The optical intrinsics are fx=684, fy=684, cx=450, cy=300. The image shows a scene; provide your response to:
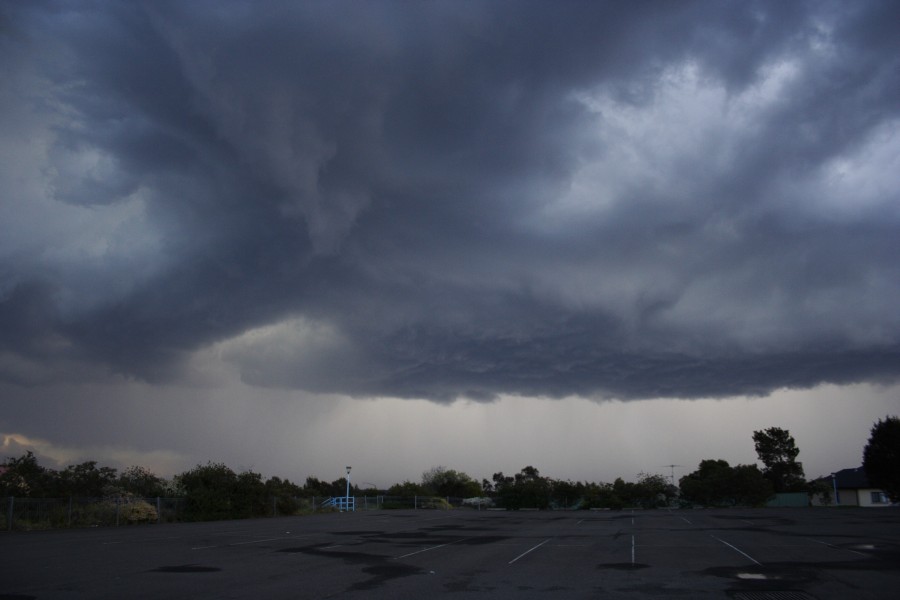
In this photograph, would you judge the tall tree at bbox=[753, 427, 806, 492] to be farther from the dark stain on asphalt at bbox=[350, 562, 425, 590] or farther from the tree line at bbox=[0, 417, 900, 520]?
the dark stain on asphalt at bbox=[350, 562, 425, 590]

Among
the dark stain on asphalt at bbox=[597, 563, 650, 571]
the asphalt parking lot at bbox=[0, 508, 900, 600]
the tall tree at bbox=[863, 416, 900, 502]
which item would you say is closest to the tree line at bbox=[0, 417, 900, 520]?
the tall tree at bbox=[863, 416, 900, 502]

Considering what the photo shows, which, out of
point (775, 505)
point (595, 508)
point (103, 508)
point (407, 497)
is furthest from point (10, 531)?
point (775, 505)

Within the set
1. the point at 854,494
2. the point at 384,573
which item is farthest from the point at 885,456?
the point at 384,573

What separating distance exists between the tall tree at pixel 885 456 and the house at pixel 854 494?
1144 centimetres

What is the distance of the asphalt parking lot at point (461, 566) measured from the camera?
1462 cm

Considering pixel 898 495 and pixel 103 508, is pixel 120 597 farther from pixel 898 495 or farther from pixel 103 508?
pixel 898 495

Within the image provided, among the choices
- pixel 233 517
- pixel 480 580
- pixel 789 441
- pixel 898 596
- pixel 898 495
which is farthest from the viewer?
pixel 789 441

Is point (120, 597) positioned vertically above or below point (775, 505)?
above

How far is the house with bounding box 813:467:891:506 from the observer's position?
3478 inches

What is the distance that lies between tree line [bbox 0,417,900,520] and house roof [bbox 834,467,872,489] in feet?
10.8

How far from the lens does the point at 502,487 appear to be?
92.1 metres

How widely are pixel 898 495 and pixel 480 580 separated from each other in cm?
7467

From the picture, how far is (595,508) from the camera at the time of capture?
83250 mm

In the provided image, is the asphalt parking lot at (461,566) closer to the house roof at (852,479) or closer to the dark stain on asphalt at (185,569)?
the dark stain on asphalt at (185,569)
